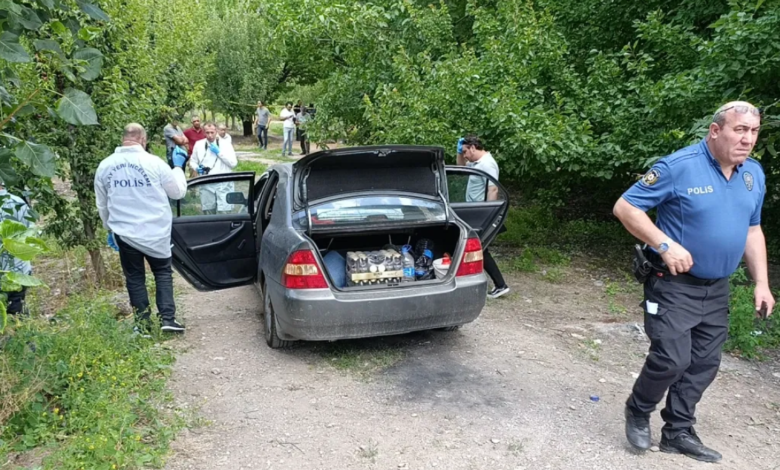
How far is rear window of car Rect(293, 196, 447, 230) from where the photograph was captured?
5.15 meters

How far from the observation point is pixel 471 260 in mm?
5074

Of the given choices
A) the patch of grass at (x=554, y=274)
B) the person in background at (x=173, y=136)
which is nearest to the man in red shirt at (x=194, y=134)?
the person in background at (x=173, y=136)

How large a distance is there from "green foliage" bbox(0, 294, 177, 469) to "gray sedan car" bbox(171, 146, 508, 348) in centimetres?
110

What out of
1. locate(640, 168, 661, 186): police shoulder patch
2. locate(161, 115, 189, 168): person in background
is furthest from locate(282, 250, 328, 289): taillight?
locate(161, 115, 189, 168): person in background

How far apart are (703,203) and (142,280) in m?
4.31

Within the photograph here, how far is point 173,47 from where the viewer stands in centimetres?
973

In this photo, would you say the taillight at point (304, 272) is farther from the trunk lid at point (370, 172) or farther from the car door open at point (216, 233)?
the car door open at point (216, 233)

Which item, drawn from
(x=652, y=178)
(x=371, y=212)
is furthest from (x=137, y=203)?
(x=652, y=178)

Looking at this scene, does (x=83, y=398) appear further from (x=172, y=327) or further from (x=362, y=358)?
(x=362, y=358)

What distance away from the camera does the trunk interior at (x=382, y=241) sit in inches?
215

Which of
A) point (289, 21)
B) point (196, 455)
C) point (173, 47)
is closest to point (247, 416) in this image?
point (196, 455)

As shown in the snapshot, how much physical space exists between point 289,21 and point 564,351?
622 cm

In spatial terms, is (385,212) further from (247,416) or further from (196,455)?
(196,455)

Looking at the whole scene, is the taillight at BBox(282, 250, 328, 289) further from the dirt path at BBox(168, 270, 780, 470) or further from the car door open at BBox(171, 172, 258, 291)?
the car door open at BBox(171, 172, 258, 291)
